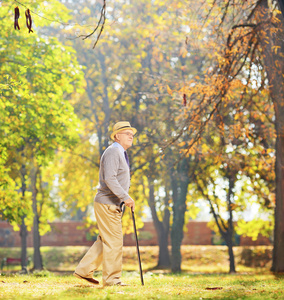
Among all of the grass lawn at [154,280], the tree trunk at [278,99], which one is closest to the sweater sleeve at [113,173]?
the grass lawn at [154,280]

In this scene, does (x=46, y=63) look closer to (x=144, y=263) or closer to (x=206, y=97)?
(x=206, y=97)

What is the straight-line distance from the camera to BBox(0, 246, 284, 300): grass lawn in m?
5.45

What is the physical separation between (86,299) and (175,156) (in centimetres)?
1278

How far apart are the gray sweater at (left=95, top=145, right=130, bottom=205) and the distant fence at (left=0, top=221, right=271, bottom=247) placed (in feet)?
71.6

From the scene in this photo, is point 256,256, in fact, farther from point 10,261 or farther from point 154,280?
point 154,280

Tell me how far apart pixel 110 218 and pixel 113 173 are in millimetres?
587

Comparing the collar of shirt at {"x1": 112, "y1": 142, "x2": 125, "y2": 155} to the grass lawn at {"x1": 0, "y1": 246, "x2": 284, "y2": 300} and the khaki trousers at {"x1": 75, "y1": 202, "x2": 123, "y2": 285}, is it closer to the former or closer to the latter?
the khaki trousers at {"x1": 75, "y1": 202, "x2": 123, "y2": 285}

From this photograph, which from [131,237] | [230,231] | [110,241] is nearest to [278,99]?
[110,241]

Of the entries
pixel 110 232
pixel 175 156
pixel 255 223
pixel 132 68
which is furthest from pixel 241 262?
pixel 110 232

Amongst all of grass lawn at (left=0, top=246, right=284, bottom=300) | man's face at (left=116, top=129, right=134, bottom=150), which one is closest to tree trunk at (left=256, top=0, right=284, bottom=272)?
grass lawn at (left=0, top=246, right=284, bottom=300)

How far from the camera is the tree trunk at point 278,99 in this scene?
33.1 feet

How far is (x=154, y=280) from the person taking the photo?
8.05 metres

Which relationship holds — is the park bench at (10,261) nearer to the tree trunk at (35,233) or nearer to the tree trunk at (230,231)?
the tree trunk at (35,233)

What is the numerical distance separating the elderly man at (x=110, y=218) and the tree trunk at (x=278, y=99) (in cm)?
453
